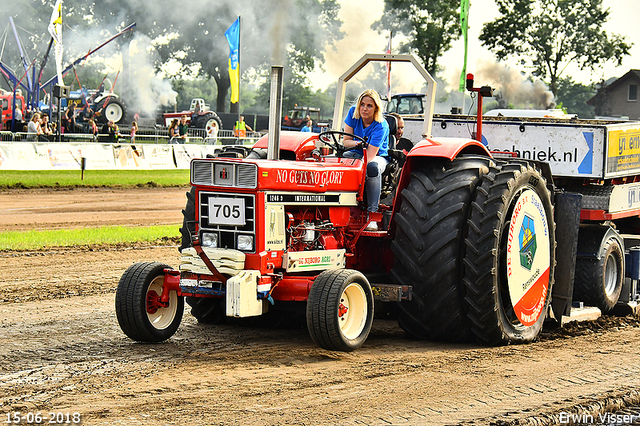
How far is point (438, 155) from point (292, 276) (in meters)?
1.54

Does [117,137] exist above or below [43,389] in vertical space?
above

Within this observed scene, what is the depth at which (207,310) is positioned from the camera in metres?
7.28

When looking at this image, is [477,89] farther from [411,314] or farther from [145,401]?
[145,401]

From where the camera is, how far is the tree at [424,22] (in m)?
46.9

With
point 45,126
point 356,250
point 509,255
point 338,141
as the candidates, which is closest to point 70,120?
point 45,126

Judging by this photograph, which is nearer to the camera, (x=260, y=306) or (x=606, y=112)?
(x=260, y=306)

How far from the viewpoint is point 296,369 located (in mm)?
5660

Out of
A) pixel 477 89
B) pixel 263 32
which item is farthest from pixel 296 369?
pixel 263 32

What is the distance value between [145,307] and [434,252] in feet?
7.52

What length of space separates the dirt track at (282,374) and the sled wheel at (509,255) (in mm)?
232

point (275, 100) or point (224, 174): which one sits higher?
point (275, 100)

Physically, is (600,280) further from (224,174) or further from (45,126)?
(45,126)

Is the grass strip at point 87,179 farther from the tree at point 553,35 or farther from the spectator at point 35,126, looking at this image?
the tree at point 553,35

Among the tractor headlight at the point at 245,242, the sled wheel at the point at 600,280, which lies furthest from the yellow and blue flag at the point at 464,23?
the tractor headlight at the point at 245,242
